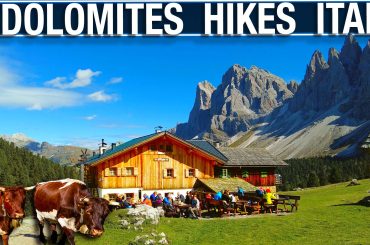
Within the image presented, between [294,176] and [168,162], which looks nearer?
[168,162]

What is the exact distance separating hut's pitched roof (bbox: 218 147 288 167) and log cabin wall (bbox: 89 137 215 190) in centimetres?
448

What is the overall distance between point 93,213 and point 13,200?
1087 millimetres

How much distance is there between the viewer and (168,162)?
141 ft

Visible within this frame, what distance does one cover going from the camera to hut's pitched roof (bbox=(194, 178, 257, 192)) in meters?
37.9

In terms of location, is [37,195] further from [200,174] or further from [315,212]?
[200,174]

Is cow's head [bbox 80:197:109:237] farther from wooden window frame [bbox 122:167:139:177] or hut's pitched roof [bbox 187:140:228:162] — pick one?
hut's pitched roof [bbox 187:140:228:162]

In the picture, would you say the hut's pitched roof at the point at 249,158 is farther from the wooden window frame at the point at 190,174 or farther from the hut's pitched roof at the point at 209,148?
the wooden window frame at the point at 190,174

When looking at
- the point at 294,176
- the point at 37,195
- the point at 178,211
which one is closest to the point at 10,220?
the point at 37,195

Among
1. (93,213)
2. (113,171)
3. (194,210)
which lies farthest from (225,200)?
(93,213)

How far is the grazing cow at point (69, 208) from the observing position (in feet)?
14.4

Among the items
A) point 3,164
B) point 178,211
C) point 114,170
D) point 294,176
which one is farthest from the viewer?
point 3,164

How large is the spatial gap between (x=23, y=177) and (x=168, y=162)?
9754cm

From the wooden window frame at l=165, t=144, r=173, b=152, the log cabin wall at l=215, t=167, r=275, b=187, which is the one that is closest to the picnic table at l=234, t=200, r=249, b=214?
the wooden window frame at l=165, t=144, r=173, b=152

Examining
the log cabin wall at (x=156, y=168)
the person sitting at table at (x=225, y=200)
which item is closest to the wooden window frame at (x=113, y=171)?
the log cabin wall at (x=156, y=168)
